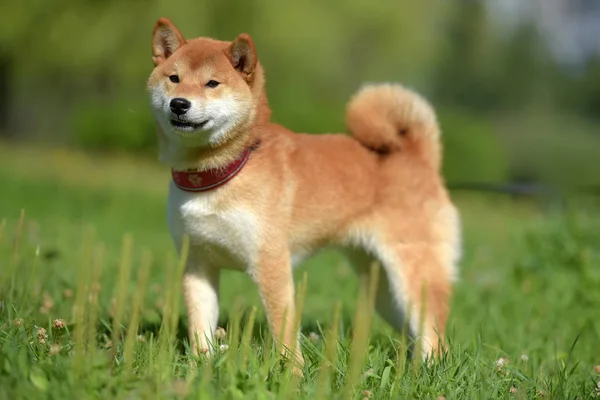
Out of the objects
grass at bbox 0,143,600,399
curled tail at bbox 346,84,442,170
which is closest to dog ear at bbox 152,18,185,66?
grass at bbox 0,143,600,399

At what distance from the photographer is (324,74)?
1873 cm

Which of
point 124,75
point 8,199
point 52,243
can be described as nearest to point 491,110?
point 124,75

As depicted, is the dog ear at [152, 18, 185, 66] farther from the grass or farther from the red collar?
the grass

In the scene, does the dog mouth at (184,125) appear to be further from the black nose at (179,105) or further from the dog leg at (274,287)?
the dog leg at (274,287)

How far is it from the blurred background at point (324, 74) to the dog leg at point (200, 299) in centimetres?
926

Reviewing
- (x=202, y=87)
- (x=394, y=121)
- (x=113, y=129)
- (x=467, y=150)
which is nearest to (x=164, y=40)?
(x=202, y=87)

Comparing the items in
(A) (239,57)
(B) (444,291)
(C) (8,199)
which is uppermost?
(A) (239,57)

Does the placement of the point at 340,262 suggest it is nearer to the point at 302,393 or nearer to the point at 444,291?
the point at 444,291

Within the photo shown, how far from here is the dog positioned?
3.48 metres

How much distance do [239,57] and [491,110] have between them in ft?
66.2

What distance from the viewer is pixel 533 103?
21.9 metres

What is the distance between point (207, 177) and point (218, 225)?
23 centimetres

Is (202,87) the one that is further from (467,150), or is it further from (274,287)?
(467,150)

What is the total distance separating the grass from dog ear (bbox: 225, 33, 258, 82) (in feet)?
3.25
